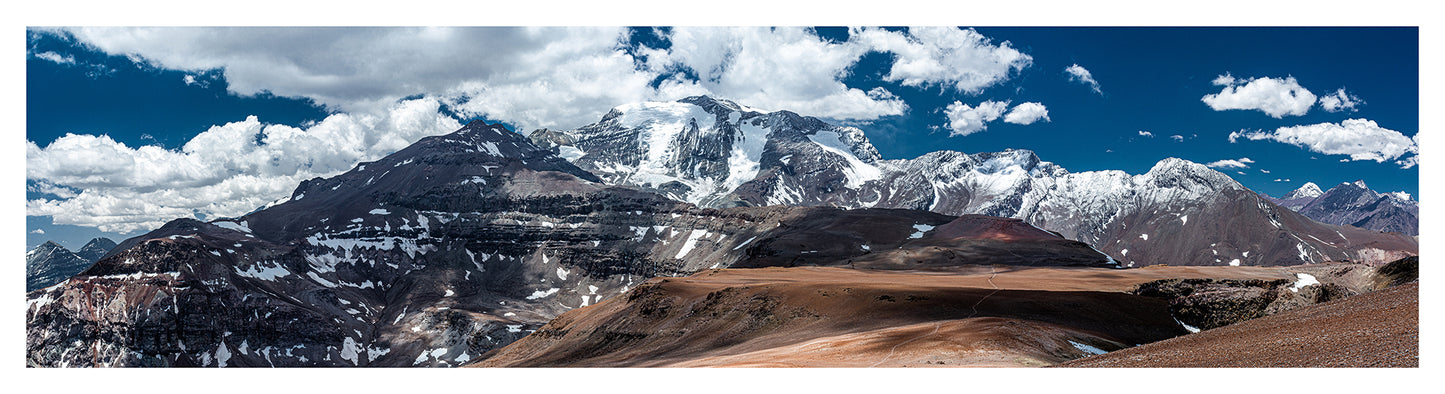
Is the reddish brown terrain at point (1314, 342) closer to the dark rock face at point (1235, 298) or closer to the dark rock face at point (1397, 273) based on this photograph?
the dark rock face at point (1235, 298)

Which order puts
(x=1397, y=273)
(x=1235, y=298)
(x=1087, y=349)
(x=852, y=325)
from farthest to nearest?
(x=852, y=325) < (x=1235, y=298) < (x=1397, y=273) < (x=1087, y=349)

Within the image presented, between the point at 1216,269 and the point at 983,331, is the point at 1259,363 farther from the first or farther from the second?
the point at 1216,269

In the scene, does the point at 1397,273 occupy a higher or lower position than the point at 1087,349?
higher

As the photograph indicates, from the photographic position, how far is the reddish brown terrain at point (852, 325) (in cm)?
4453

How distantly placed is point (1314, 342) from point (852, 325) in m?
33.9

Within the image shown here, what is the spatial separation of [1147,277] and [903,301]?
5135cm

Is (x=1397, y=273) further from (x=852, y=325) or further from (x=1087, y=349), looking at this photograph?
(x=852, y=325)

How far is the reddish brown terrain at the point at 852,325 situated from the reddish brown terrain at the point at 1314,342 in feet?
18.5

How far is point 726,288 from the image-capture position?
8569cm

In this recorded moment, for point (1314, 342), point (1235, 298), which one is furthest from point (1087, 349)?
point (1235, 298)

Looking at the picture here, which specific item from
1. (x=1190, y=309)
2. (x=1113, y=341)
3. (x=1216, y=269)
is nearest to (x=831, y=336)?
(x=1113, y=341)

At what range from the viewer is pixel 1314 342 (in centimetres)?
3409

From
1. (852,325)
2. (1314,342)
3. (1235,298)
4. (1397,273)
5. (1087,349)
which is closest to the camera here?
(1314,342)

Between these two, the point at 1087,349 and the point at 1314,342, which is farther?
the point at 1087,349
